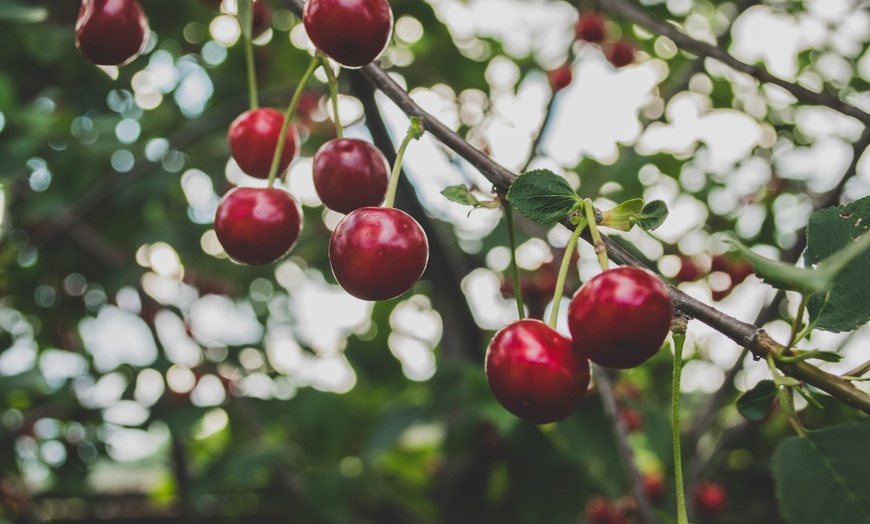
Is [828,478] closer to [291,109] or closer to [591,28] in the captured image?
[291,109]

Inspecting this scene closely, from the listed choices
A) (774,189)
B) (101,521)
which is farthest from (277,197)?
(101,521)

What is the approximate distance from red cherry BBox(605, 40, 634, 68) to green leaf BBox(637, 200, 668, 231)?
2369 mm

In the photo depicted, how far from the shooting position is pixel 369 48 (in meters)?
0.83

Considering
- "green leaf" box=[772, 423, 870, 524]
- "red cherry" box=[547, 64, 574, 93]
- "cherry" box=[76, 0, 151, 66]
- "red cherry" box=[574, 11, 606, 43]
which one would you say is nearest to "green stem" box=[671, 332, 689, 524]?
"green leaf" box=[772, 423, 870, 524]

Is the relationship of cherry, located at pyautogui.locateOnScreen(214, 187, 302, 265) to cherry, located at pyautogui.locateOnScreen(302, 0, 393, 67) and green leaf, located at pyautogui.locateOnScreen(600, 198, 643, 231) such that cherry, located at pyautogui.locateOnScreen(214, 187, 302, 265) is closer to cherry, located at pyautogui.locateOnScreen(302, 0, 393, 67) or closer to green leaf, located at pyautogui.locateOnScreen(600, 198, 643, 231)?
cherry, located at pyautogui.locateOnScreen(302, 0, 393, 67)

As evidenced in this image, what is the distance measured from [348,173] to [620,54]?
7.41 feet

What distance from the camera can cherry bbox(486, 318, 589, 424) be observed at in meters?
0.73

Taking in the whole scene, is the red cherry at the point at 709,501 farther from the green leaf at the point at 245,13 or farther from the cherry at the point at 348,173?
the green leaf at the point at 245,13

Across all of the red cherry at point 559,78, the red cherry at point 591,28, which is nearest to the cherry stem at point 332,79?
the red cherry at point 559,78

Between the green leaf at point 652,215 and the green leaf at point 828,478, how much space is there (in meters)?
0.40

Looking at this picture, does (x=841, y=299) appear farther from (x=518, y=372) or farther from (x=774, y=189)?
(x=774, y=189)

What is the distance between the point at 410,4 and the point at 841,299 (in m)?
2.35

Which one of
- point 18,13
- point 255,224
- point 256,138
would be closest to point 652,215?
point 255,224

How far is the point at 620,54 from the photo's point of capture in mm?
2875
